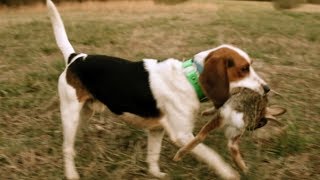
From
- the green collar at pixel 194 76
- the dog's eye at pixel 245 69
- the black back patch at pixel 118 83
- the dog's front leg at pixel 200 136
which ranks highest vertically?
the dog's eye at pixel 245 69

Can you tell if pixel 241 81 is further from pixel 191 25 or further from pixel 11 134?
pixel 191 25

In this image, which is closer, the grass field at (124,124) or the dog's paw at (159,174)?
the dog's paw at (159,174)

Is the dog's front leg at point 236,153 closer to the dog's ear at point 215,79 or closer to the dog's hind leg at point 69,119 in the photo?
the dog's ear at point 215,79

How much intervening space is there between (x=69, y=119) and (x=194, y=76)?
4.05 ft

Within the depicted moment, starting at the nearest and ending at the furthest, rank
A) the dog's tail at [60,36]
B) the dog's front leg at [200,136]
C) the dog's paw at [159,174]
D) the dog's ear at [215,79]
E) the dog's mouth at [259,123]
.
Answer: the dog's ear at [215,79] → the dog's front leg at [200,136] → the dog's mouth at [259,123] → the dog's paw at [159,174] → the dog's tail at [60,36]

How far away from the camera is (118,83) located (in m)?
4.72

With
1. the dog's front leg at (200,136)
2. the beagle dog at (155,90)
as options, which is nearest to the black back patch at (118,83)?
the beagle dog at (155,90)

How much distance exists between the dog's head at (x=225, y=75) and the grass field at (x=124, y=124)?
707 mm

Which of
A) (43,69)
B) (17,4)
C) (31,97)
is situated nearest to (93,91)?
(31,97)

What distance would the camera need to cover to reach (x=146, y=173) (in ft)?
15.6

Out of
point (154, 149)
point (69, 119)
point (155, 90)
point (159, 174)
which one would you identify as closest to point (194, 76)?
point (155, 90)

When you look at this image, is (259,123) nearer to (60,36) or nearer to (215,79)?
(215,79)

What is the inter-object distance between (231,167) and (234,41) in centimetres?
592

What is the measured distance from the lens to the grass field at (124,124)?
4.81 metres
